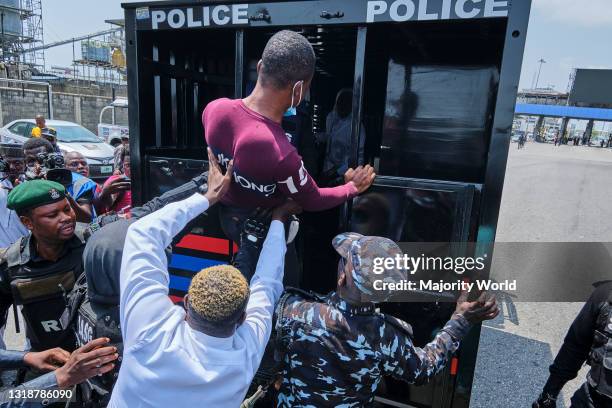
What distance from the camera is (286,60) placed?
4.88 feet

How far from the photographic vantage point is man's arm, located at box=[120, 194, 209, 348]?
48.3 inches

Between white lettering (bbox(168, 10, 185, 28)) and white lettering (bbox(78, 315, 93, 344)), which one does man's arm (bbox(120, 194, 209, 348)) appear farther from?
white lettering (bbox(168, 10, 185, 28))

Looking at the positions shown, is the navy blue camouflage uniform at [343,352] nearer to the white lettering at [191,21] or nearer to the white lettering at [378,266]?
the white lettering at [378,266]

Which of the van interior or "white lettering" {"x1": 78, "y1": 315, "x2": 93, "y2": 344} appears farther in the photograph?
the van interior

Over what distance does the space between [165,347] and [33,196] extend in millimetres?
1374

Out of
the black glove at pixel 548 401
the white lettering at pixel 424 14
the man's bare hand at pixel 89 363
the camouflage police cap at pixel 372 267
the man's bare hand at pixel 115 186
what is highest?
the white lettering at pixel 424 14

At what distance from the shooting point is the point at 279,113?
63.2 inches

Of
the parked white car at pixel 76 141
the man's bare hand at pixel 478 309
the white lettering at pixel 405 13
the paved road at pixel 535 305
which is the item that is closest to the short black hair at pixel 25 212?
the white lettering at pixel 405 13

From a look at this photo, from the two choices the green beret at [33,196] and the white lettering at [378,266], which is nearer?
the white lettering at [378,266]

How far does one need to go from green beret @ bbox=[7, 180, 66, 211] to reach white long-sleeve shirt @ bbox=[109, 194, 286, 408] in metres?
0.97

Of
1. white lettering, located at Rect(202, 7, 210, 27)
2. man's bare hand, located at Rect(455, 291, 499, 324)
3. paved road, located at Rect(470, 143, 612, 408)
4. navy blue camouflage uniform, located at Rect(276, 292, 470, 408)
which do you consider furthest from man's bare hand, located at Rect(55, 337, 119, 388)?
paved road, located at Rect(470, 143, 612, 408)

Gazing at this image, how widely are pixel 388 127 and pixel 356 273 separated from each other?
1.16 m

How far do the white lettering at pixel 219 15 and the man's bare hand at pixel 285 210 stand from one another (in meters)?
0.97

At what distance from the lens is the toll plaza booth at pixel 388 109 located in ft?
5.57
